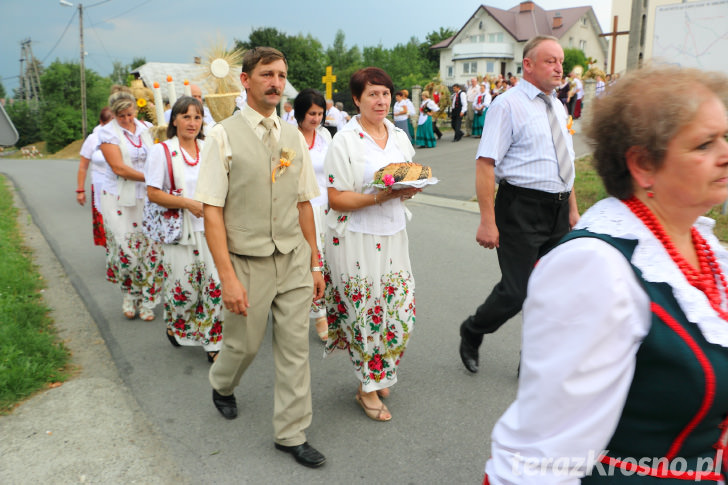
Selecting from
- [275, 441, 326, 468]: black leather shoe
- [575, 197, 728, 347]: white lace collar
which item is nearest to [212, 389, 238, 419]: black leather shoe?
[275, 441, 326, 468]: black leather shoe

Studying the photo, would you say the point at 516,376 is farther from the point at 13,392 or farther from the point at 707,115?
the point at 13,392

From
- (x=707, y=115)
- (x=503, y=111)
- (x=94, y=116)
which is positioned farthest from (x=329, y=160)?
(x=94, y=116)

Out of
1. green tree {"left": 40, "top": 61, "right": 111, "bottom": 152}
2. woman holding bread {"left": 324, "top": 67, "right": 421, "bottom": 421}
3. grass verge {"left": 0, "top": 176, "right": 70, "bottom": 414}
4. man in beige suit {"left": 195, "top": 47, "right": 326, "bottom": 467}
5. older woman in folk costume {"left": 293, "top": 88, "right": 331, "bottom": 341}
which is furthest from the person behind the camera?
green tree {"left": 40, "top": 61, "right": 111, "bottom": 152}

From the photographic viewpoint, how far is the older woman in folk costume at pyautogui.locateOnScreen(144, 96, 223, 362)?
4465mm

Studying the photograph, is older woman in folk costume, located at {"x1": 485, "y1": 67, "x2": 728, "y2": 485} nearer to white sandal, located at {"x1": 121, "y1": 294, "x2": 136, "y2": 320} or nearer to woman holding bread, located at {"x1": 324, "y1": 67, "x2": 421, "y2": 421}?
woman holding bread, located at {"x1": 324, "y1": 67, "x2": 421, "y2": 421}

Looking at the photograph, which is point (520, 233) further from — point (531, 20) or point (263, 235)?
point (531, 20)

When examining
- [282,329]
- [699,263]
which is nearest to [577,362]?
[699,263]

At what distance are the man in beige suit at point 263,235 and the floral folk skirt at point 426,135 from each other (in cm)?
1690

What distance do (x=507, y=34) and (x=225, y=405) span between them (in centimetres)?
7400

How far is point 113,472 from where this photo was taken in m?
3.20

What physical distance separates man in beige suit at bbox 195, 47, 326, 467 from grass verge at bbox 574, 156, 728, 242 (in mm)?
4606

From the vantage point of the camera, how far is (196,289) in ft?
15.1

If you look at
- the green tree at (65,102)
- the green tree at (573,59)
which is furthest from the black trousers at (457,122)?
the green tree at (65,102)

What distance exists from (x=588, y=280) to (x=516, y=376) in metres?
3.05
